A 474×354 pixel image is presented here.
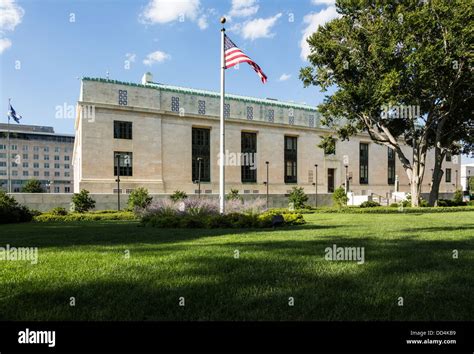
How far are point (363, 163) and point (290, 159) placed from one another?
671 inches

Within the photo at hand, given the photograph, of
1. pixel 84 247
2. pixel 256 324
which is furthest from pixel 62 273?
pixel 256 324

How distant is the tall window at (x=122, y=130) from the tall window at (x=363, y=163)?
43153 mm

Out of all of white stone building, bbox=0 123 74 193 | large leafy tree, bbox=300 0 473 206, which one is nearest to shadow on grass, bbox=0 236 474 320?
large leafy tree, bbox=300 0 473 206

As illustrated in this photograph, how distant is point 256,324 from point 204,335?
0.59 m

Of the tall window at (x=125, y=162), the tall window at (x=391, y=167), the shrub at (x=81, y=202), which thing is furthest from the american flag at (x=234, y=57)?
the tall window at (x=391, y=167)

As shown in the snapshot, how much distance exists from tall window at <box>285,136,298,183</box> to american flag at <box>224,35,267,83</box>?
1616 inches

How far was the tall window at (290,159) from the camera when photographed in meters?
59.8

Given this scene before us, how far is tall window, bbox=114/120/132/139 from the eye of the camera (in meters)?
46.2

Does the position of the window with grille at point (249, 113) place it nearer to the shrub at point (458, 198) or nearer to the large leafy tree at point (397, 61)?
the large leafy tree at point (397, 61)

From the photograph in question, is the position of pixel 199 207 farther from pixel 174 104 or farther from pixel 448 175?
pixel 448 175

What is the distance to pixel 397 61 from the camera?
27.6 metres

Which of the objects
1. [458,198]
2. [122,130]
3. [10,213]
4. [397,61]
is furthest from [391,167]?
[10,213]

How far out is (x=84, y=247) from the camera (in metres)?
9.06

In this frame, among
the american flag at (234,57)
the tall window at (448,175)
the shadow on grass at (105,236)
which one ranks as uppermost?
the american flag at (234,57)
